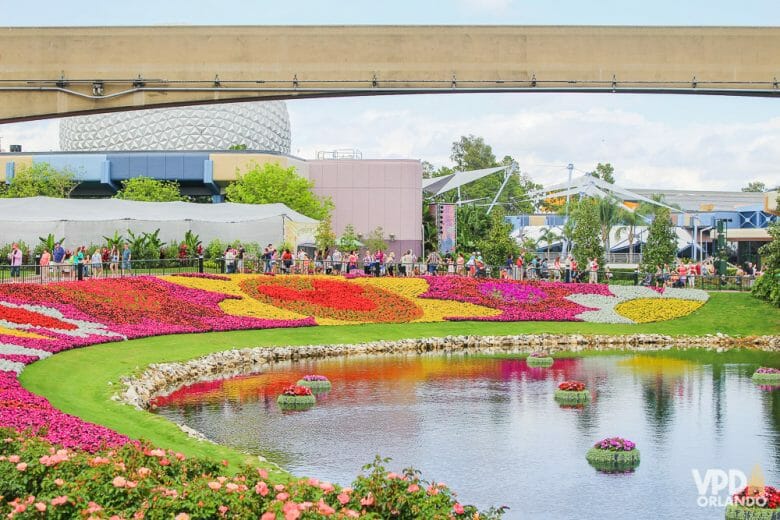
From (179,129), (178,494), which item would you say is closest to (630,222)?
(179,129)

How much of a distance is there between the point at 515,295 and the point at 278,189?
98.8ft

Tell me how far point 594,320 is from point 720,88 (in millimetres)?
33081

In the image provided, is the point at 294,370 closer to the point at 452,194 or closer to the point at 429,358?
the point at 429,358

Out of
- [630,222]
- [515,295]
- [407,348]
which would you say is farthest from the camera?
[630,222]

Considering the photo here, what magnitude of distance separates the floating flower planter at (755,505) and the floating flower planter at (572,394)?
11.2m

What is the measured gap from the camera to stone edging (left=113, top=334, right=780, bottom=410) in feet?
102

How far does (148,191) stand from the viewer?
7688cm

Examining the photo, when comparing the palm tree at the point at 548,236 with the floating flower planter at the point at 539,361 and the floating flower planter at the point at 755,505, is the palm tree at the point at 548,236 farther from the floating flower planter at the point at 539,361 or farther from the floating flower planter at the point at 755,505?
the floating flower planter at the point at 755,505

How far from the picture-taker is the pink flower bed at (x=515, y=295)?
47312 millimetres

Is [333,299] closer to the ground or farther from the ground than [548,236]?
closer to the ground

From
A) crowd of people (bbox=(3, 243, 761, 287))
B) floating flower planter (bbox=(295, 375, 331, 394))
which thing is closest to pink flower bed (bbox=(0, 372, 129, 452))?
floating flower planter (bbox=(295, 375, 331, 394))

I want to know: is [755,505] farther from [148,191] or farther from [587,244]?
[148,191]

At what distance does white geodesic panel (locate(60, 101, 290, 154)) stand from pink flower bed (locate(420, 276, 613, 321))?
3747 cm

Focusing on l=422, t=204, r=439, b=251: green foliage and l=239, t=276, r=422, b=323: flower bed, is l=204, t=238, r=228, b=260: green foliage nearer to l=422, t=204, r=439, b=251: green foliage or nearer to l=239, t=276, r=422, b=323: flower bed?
l=239, t=276, r=422, b=323: flower bed
